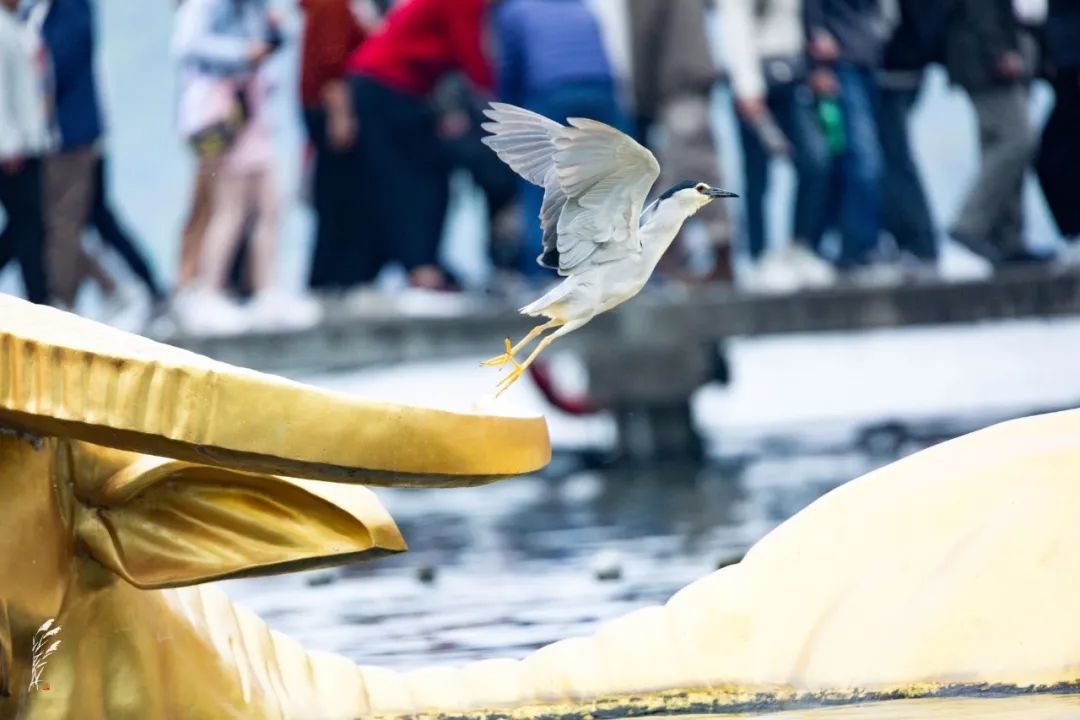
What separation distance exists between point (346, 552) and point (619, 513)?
17.2ft

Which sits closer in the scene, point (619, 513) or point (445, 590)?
point (445, 590)

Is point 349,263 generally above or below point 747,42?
below

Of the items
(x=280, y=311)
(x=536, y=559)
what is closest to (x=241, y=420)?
(x=536, y=559)

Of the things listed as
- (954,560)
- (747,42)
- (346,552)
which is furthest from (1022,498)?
(747,42)

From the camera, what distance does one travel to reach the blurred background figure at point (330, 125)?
44.9 feet

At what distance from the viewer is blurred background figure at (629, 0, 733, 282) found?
13.1 meters

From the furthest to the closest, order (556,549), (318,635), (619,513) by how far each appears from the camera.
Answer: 1. (619,513)
2. (556,549)
3. (318,635)

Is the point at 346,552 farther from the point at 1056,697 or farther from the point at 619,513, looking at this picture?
the point at 619,513

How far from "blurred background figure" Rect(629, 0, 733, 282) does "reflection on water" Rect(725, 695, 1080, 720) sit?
9.08 meters

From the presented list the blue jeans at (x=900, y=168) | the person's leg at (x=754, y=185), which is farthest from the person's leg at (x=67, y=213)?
the blue jeans at (x=900, y=168)

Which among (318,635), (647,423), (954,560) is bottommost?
(647,423)

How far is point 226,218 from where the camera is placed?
1395 centimetres

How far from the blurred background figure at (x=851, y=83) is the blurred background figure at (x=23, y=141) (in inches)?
184

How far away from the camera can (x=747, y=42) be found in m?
13.3
